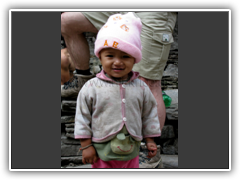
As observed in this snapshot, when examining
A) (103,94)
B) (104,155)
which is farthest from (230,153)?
(103,94)

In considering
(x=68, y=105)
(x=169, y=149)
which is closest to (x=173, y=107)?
(x=169, y=149)

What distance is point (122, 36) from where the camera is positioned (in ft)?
3.77

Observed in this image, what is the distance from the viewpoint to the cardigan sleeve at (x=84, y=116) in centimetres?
120

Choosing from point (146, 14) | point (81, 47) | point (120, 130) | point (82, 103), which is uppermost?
point (146, 14)

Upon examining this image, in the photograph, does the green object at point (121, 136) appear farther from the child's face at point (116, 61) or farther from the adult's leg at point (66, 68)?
the adult's leg at point (66, 68)

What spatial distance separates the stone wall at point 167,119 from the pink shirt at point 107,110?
977 mm

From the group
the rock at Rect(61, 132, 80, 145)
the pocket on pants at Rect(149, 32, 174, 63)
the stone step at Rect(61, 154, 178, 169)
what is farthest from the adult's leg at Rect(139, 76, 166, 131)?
the rock at Rect(61, 132, 80, 145)

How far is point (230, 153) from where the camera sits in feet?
4.75

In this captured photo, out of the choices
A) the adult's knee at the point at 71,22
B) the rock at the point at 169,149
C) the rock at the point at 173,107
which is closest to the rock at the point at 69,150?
the rock at the point at 169,149

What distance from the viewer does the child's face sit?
118cm

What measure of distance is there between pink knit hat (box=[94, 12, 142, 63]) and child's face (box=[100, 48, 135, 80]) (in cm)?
4

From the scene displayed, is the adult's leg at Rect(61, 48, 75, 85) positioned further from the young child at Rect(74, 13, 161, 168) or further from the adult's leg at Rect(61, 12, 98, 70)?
the young child at Rect(74, 13, 161, 168)

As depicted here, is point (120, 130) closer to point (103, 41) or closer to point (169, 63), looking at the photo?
point (103, 41)

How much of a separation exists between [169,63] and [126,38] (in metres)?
1.39
